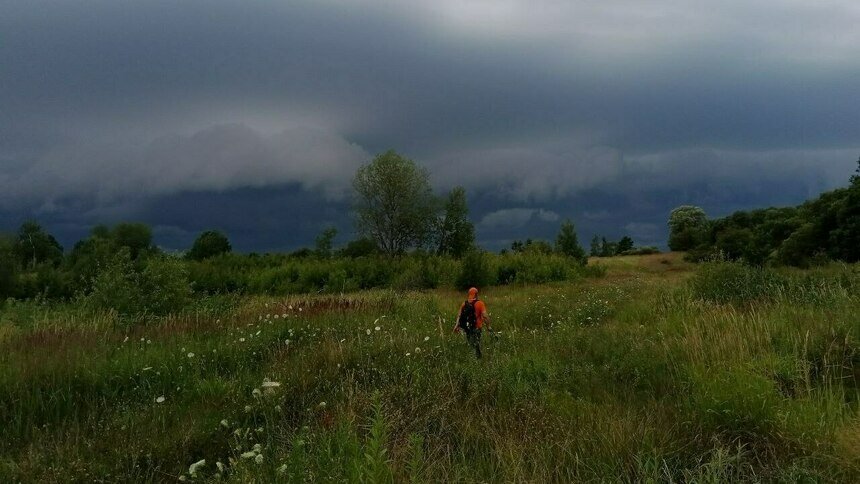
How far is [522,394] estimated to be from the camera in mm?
6117

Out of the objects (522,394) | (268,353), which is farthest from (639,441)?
(268,353)

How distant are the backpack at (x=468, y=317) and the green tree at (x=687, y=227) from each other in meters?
68.0

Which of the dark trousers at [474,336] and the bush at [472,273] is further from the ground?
the dark trousers at [474,336]

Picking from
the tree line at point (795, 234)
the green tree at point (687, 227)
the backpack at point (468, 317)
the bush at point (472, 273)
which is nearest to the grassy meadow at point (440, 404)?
the backpack at point (468, 317)

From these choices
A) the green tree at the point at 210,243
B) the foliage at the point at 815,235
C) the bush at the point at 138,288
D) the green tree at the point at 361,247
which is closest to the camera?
the bush at the point at 138,288

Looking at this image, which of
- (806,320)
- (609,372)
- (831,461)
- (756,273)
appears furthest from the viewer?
(756,273)

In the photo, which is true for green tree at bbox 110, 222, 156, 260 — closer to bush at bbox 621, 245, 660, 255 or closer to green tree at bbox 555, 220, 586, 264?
green tree at bbox 555, 220, 586, 264

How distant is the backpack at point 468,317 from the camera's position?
29.7 feet

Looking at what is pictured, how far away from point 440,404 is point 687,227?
261 feet

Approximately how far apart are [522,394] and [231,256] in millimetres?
40230

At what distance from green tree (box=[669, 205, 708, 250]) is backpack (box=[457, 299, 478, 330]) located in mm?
68003

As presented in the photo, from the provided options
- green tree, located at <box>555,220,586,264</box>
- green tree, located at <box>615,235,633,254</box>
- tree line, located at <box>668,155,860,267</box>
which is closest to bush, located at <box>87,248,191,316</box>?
tree line, located at <box>668,155,860,267</box>

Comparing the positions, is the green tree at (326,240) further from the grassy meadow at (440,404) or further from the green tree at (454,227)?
the grassy meadow at (440,404)

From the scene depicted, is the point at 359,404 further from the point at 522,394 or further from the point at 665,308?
the point at 665,308
